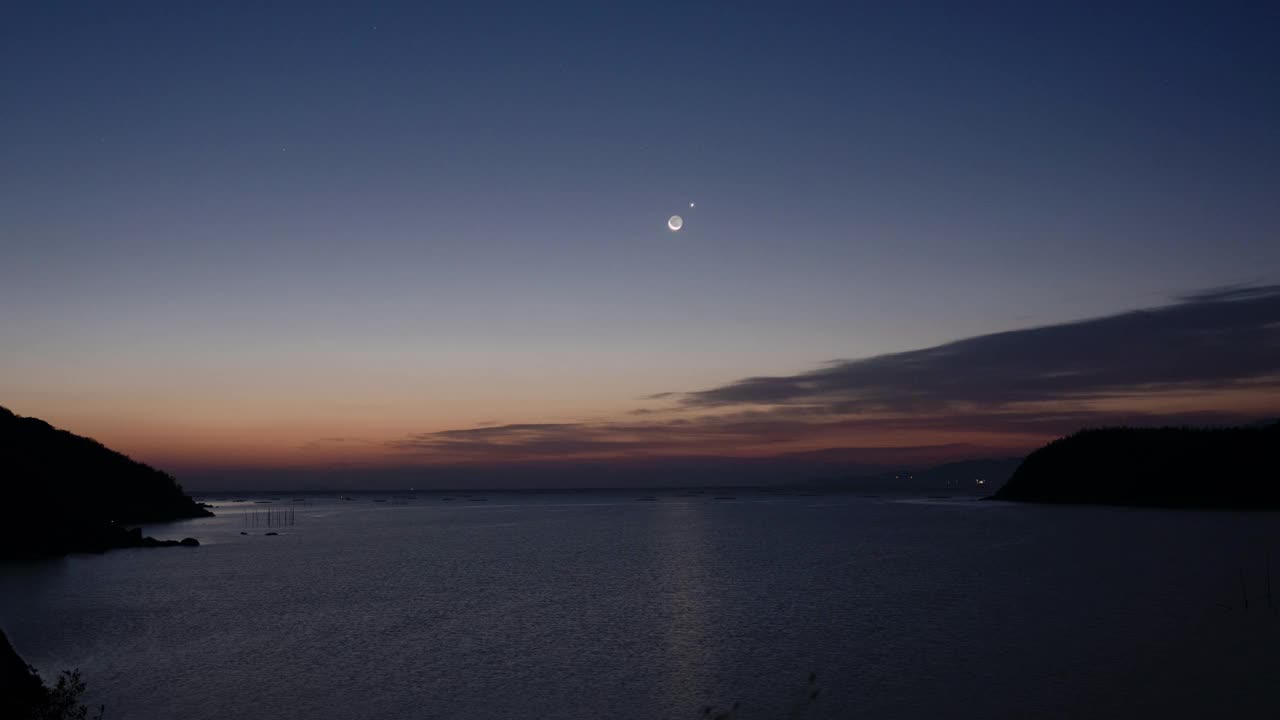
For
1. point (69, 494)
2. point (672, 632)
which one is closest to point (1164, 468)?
point (672, 632)

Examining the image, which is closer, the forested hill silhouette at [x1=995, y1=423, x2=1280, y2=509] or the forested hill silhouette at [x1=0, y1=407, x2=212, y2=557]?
the forested hill silhouette at [x1=0, y1=407, x2=212, y2=557]

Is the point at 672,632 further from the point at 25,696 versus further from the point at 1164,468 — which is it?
the point at 1164,468

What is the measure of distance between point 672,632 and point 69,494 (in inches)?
4126

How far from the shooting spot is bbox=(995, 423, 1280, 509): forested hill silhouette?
5064 inches

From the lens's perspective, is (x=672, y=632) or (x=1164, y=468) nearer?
(x=672, y=632)

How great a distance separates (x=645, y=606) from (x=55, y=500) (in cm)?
6912

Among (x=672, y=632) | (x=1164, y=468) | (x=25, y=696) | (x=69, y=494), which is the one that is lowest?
(x=1164, y=468)

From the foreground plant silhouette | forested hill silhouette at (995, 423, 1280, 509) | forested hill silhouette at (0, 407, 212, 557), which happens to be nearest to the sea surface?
the foreground plant silhouette

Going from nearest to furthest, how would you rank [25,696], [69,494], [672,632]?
[25,696] < [672,632] < [69,494]

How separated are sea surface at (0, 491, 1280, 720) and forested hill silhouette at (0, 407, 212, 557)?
7.88m

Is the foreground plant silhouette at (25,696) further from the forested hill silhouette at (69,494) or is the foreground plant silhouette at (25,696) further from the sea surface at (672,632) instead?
the forested hill silhouette at (69,494)

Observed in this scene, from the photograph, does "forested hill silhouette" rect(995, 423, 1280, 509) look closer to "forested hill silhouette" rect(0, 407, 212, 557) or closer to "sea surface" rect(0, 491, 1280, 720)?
"sea surface" rect(0, 491, 1280, 720)

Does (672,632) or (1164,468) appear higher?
(672,632)

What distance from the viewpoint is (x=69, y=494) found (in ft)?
355
